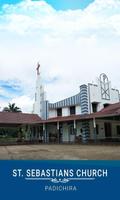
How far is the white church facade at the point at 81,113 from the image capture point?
25562 mm

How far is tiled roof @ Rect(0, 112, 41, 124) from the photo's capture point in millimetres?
27750

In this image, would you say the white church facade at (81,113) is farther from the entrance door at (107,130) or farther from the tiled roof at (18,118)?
the tiled roof at (18,118)

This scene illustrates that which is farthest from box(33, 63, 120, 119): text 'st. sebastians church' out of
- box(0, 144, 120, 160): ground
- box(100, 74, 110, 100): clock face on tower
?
box(0, 144, 120, 160): ground

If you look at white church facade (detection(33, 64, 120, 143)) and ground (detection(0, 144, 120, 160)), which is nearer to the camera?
ground (detection(0, 144, 120, 160))

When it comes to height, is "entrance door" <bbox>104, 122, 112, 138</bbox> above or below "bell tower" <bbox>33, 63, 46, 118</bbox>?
below

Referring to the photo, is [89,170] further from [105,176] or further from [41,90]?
[41,90]

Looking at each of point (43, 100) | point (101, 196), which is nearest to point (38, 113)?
point (43, 100)

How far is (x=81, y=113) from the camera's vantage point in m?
27.2

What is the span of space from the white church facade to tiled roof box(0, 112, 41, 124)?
1.20 m

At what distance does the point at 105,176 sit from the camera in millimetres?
5500

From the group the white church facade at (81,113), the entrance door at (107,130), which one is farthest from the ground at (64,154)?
the entrance door at (107,130)

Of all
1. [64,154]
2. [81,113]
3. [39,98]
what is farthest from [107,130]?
[64,154]

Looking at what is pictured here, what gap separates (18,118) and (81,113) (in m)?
7.16

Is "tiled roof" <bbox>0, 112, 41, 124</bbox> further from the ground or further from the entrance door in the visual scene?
the ground
